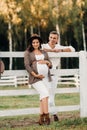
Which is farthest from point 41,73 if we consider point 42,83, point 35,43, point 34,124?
point 34,124

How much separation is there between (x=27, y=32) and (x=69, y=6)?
6.65 m

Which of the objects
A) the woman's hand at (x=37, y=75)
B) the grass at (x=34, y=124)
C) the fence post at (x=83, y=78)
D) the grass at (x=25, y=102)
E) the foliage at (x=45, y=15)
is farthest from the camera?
the foliage at (x=45, y=15)

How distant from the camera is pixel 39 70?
835 centimetres

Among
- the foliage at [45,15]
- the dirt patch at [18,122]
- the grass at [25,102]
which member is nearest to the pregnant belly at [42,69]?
the dirt patch at [18,122]

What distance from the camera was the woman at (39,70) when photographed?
8266 mm

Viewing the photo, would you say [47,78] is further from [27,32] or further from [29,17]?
[27,32]

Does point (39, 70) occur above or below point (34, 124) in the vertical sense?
above

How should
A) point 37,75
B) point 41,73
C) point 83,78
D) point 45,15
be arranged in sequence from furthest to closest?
point 45,15 < point 83,78 < point 41,73 < point 37,75

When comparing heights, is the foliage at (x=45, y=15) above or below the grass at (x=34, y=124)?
above

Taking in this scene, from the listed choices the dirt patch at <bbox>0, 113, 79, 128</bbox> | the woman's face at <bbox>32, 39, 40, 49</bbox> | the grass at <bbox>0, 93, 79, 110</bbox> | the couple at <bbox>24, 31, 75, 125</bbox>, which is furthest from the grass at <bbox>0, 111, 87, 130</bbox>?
the grass at <bbox>0, 93, 79, 110</bbox>

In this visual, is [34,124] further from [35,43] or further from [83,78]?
[35,43]

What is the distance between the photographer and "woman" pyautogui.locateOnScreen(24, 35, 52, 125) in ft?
27.1

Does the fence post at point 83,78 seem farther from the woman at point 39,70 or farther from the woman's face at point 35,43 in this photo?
the woman's face at point 35,43

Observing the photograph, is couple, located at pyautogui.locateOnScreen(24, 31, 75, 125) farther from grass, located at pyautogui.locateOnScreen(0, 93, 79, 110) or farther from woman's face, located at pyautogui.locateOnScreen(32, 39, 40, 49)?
grass, located at pyautogui.locateOnScreen(0, 93, 79, 110)
